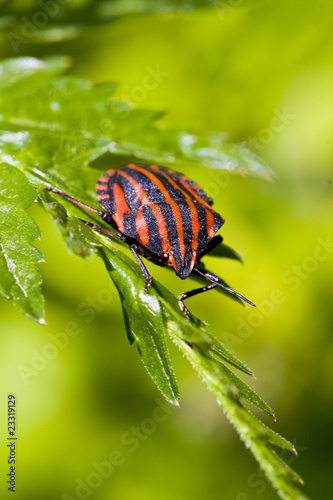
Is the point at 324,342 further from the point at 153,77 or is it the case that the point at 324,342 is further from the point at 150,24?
the point at 150,24

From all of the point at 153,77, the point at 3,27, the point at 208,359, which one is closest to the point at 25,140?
the point at 3,27

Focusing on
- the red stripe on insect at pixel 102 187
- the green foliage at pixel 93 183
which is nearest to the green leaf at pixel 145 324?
the green foliage at pixel 93 183

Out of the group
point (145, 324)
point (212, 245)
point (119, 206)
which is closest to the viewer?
point (145, 324)

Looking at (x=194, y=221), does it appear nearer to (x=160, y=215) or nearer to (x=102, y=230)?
(x=160, y=215)

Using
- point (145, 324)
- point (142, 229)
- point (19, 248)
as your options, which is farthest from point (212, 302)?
point (19, 248)

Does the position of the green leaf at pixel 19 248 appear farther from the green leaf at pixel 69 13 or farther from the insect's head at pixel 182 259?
the green leaf at pixel 69 13

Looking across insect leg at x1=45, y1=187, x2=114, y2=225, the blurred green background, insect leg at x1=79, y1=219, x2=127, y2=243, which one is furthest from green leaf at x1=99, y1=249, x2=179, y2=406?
the blurred green background
